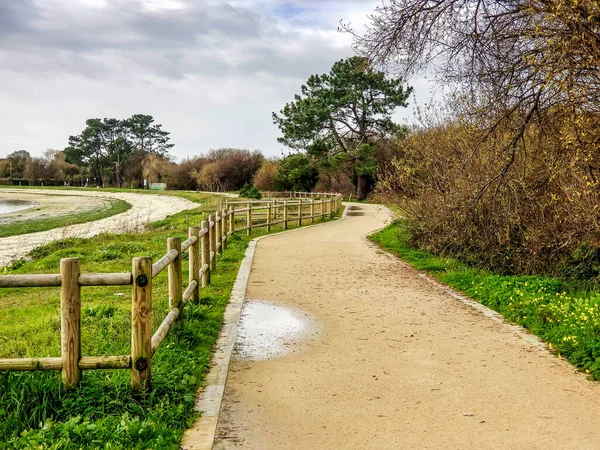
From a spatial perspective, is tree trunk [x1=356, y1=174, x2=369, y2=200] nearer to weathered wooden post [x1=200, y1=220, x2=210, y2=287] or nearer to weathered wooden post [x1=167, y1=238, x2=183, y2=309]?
weathered wooden post [x1=200, y1=220, x2=210, y2=287]

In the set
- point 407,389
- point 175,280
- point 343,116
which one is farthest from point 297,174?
point 407,389

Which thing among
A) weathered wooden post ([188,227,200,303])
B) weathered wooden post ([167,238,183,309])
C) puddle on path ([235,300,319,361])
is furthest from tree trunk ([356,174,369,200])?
weathered wooden post ([167,238,183,309])

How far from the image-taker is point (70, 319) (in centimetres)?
461

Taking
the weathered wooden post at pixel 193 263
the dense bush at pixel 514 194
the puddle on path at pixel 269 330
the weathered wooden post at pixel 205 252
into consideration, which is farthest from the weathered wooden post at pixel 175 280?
the dense bush at pixel 514 194

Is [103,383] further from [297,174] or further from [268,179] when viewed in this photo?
[268,179]

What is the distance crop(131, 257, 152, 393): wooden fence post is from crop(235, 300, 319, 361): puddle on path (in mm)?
1639

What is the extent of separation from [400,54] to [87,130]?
329 feet

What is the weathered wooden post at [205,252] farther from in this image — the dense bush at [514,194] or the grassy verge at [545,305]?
the dense bush at [514,194]

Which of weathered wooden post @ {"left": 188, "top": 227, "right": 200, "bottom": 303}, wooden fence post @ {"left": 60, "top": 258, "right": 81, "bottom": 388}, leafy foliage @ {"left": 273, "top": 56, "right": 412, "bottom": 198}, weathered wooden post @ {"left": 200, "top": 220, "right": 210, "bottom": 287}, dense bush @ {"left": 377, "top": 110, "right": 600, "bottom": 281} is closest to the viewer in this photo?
wooden fence post @ {"left": 60, "top": 258, "right": 81, "bottom": 388}

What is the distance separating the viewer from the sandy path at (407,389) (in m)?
4.28

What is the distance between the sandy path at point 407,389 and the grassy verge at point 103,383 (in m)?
0.46

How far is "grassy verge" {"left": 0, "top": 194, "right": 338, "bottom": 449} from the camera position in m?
4.01

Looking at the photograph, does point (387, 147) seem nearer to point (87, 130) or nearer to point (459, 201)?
point (459, 201)

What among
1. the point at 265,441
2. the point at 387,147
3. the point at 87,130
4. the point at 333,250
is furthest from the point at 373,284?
the point at 87,130
